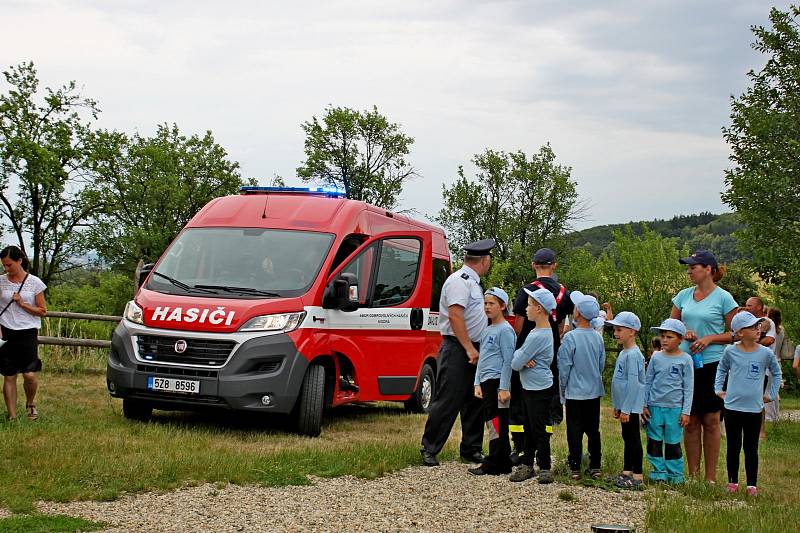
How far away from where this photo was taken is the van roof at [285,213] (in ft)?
34.5

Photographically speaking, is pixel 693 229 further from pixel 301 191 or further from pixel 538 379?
pixel 538 379

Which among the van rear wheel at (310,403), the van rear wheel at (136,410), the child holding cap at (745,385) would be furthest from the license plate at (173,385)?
the child holding cap at (745,385)

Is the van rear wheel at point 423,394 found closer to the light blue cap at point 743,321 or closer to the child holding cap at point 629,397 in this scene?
the child holding cap at point 629,397

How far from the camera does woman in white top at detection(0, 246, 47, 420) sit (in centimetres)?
956

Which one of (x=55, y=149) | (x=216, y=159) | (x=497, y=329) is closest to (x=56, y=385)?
(x=497, y=329)

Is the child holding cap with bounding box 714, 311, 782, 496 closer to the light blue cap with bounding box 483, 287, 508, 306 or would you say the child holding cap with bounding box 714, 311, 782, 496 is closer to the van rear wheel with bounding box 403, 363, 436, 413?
the light blue cap with bounding box 483, 287, 508, 306

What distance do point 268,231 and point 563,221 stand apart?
51.1 m

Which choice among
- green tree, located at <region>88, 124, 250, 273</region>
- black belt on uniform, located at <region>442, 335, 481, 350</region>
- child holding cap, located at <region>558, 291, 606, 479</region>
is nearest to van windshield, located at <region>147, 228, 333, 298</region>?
black belt on uniform, located at <region>442, 335, 481, 350</region>

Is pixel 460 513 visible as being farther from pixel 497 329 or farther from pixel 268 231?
pixel 268 231

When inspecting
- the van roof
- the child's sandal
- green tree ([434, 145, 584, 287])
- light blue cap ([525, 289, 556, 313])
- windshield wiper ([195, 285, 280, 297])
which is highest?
green tree ([434, 145, 584, 287])

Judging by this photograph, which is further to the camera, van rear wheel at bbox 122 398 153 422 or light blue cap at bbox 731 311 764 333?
van rear wheel at bbox 122 398 153 422

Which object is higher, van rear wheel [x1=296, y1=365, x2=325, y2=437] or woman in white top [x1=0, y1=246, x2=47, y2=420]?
woman in white top [x1=0, y1=246, x2=47, y2=420]

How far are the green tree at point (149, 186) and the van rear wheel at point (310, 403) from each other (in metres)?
38.2

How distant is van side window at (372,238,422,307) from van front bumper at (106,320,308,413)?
6.06 ft
